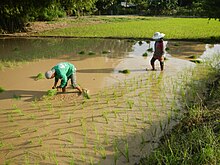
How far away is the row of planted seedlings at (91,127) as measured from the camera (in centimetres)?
349

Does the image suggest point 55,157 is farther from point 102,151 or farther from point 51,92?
point 51,92

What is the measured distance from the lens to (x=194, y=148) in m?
3.15

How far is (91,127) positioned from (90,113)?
1.99 ft

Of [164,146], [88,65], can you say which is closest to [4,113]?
[164,146]

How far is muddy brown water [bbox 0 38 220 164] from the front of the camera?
3.56m

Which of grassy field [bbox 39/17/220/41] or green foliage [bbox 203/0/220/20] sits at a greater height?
green foliage [bbox 203/0/220/20]

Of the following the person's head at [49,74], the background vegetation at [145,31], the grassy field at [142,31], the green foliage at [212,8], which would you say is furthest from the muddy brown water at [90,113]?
the grassy field at [142,31]

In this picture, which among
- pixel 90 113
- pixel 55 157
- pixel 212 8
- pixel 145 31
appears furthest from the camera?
pixel 145 31

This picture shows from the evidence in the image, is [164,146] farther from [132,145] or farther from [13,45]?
[13,45]

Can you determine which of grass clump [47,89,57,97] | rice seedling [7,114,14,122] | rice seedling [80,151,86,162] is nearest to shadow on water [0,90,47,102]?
grass clump [47,89,57,97]

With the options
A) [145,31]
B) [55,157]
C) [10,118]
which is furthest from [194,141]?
[145,31]

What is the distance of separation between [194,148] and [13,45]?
37.6ft

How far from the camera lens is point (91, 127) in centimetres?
423

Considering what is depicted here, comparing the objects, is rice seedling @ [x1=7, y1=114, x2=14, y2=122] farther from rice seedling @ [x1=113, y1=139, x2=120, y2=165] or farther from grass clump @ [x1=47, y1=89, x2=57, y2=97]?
rice seedling @ [x1=113, y1=139, x2=120, y2=165]
